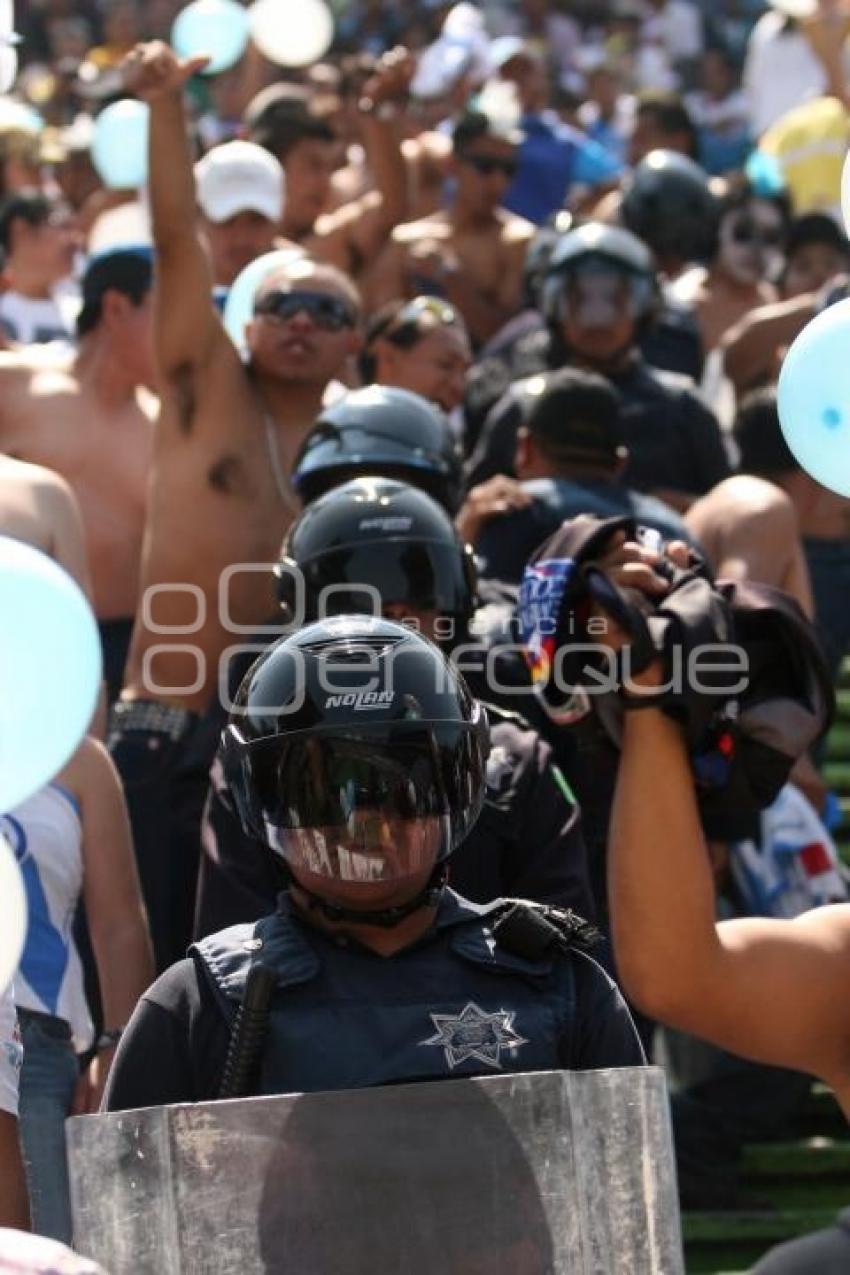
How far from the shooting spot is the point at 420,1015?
3092 mm

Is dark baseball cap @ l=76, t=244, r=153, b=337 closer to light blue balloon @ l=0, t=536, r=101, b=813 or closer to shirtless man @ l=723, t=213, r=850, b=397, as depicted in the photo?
shirtless man @ l=723, t=213, r=850, b=397

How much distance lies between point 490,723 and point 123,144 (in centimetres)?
611

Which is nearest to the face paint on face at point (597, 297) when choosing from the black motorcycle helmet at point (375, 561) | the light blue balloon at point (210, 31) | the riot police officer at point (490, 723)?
the riot police officer at point (490, 723)

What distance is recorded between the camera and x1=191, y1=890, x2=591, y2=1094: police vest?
10.0 ft

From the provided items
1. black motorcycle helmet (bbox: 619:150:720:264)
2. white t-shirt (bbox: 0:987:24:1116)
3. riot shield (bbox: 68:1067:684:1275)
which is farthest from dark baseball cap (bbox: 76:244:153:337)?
riot shield (bbox: 68:1067:684:1275)

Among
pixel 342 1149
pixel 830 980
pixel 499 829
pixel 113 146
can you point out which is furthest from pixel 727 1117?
pixel 113 146

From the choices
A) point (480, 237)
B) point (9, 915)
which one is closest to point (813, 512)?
point (480, 237)

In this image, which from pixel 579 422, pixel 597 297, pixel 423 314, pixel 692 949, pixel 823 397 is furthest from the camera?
pixel 597 297

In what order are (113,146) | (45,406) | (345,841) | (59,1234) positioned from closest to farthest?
(345,841)
(59,1234)
(45,406)
(113,146)

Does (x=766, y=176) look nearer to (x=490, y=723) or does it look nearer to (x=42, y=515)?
(x=42, y=515)

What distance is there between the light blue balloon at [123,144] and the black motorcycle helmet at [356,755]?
6.71 meters

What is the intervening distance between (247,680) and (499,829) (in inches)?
38.7

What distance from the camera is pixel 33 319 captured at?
10023 mm

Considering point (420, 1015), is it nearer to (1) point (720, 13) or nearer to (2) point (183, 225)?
(2) point (183, 225)
